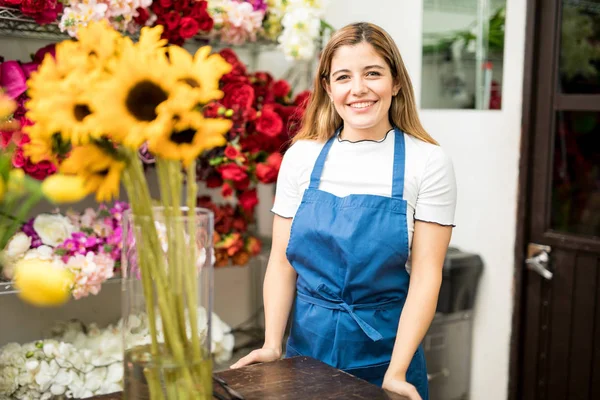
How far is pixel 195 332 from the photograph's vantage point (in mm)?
891

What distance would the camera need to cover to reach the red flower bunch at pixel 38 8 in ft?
6.81

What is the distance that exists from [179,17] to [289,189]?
89 cm

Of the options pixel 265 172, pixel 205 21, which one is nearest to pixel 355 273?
pixel 265 172

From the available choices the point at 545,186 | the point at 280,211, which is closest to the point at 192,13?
the point at 280,211

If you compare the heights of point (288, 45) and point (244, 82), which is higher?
point (288, 45)

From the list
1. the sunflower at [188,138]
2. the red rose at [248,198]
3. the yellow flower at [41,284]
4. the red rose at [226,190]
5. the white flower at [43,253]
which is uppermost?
the sunflower at [188,138]

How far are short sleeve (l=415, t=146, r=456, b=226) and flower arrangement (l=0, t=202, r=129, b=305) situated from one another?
3.60ft

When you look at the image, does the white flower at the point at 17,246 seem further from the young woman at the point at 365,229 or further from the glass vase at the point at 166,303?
the glass vase at the point at 166,303

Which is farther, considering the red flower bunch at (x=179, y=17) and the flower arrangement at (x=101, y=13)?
the red flower bunch at (x=179, y=17)

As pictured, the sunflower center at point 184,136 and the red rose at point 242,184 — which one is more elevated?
the sunflower center at point 184,136

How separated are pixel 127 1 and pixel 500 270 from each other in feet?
5.74

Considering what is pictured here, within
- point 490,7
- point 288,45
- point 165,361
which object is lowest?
point 165,361

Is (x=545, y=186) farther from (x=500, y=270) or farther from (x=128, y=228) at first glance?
(x=128, y=228)

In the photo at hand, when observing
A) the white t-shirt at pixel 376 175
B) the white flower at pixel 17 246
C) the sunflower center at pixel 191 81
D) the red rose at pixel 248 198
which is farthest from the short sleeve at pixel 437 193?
the white flower at pixel 17 246
